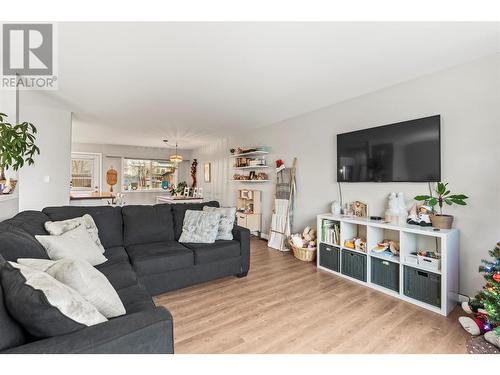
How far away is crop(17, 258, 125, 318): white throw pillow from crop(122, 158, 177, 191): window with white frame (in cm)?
708

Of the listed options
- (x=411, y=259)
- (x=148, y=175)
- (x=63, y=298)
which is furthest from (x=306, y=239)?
(x=148, y=175)

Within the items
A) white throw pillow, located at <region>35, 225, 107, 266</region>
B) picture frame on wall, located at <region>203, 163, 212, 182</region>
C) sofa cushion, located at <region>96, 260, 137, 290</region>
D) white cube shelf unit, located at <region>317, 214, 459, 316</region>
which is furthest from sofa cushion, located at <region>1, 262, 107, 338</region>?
picture frame on wall, located at <region>203, 163, 212, 182</region>

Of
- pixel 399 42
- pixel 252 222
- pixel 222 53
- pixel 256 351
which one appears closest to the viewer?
pixel 256 351

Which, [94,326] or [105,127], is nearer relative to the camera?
[94,326]

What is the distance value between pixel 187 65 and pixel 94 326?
227 cm

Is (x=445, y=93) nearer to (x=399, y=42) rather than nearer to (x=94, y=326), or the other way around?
(x=399, y=42)

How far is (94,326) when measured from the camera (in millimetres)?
968

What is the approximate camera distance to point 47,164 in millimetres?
3867

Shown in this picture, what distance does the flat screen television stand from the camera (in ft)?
8.35

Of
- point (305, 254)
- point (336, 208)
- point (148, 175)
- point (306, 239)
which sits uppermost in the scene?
point (148, 175)

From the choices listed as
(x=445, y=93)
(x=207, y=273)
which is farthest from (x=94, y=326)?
(x=445, y=93)

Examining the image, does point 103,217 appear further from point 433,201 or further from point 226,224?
point 433,201

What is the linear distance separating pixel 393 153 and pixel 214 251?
2367 millimetres
